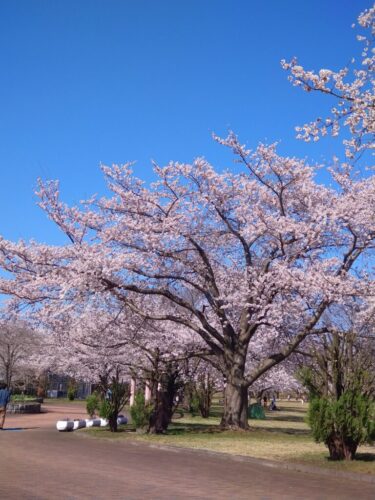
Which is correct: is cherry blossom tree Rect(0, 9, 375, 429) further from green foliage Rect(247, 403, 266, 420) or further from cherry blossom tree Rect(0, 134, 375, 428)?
green foliage Rect(247, 403, 266, 420)

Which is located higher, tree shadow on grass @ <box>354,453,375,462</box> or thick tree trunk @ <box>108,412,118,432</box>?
thick tree trunk @ <box>108,412,118,432</box>

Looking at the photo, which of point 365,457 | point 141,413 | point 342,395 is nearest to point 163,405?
point 141,413

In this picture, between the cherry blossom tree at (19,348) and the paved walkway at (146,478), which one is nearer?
the paved walkway at (146,478)

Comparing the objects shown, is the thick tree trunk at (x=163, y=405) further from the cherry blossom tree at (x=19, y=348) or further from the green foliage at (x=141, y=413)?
the cherry blossom tree at (x=19, y=348)

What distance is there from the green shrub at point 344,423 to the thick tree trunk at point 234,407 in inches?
323

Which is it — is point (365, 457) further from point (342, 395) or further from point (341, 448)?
point (342, 395)

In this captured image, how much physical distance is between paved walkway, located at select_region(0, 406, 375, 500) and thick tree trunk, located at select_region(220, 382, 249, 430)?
6.35 m

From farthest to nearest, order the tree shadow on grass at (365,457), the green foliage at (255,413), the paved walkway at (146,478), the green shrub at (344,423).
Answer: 1. the green foliage at (255,413)
2. the tree shadow on grass at (365,457)
3. the green shrub at (344,423)
4. the paved walkway at (146,478)

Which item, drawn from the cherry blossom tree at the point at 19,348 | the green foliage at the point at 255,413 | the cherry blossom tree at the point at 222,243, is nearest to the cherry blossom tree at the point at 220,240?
the cherry blossom tree at the point at 222,243

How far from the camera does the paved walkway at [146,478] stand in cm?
794

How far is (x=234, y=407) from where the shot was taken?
68.9 ft

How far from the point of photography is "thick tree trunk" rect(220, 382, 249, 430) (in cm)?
2072

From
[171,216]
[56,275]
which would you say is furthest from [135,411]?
[171,216]

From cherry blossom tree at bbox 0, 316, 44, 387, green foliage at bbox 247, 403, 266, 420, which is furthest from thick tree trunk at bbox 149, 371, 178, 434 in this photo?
cherry blossom tree at bbox 0, 316, 44, 387
